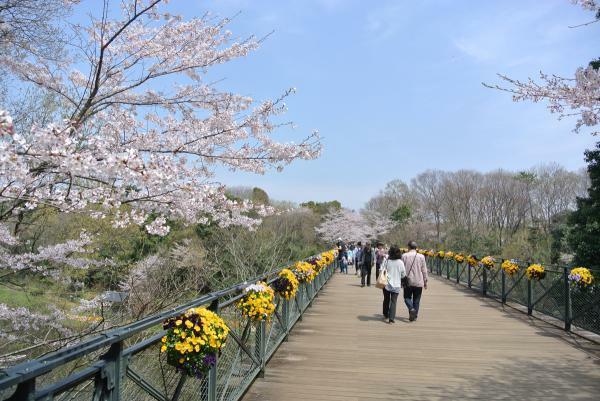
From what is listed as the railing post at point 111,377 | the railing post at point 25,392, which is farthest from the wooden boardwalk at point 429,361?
the railing post at point 25,392

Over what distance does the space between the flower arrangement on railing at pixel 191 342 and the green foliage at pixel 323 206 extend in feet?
186

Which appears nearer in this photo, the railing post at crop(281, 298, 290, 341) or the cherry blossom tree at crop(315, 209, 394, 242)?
the railing post at crop(281, 298, 290, 341)

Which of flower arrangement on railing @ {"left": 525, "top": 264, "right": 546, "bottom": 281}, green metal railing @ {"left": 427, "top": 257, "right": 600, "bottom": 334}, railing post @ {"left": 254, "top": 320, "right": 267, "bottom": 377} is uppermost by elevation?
flower arrangement on railing @ {"left": 525, "top": 264, "right": 546, "bottom": 281}

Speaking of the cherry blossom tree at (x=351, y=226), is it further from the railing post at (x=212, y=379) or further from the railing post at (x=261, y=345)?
the railing post at (x=212, y=379)

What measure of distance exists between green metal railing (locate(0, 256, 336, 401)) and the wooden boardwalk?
0.32 m

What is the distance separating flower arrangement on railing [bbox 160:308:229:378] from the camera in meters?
2.77

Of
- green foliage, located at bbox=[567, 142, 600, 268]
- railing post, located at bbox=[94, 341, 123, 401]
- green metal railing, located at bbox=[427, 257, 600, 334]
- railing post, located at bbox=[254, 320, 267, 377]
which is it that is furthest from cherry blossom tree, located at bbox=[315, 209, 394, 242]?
railing post, located at bbox=[94, 341, 123, 401]

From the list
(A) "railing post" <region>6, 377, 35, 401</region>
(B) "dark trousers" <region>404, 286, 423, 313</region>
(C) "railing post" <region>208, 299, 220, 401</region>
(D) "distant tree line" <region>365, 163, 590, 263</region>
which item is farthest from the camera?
(D) "distant tree line" <region>365, 163, 590, 263</region>

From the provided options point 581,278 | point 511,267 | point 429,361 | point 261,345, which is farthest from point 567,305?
point 261,345

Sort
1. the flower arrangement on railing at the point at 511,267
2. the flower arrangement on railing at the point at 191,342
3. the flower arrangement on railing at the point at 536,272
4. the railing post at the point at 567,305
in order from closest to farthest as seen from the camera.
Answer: the flower arrangement on railing at the point at 191,342
the railing post at the point at 567,305
the flower arrangement on railing at the point at 536,272
the flower arrangement on railing at the point at 511,267

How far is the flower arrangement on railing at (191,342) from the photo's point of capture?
9.08 ft

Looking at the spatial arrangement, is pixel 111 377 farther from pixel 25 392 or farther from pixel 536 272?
pixel 536 272

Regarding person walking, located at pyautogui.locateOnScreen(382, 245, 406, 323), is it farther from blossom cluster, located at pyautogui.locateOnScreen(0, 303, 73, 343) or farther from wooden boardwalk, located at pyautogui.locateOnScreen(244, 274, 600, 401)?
blossom cluster, located at pyautogui.locateOnScreen(0, 303, 73, 343)

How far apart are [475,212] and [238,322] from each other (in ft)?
173
